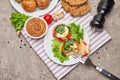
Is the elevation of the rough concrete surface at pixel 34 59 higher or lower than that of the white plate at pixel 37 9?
lower

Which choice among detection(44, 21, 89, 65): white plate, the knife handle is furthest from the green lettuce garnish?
the knife handle

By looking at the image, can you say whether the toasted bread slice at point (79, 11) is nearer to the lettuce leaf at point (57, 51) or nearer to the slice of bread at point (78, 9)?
the slice of bread at point (78, 9)

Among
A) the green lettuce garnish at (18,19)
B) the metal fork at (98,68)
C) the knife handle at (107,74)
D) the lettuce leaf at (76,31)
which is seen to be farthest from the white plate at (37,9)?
the knife handle at (107,74)

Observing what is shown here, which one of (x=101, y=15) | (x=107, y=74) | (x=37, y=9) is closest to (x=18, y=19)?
(x=37, y=9)

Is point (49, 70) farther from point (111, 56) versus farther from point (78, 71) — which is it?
point (111, 56)

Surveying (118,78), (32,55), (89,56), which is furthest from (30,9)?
(118,78)

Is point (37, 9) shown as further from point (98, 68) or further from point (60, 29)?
point (98, 68)
